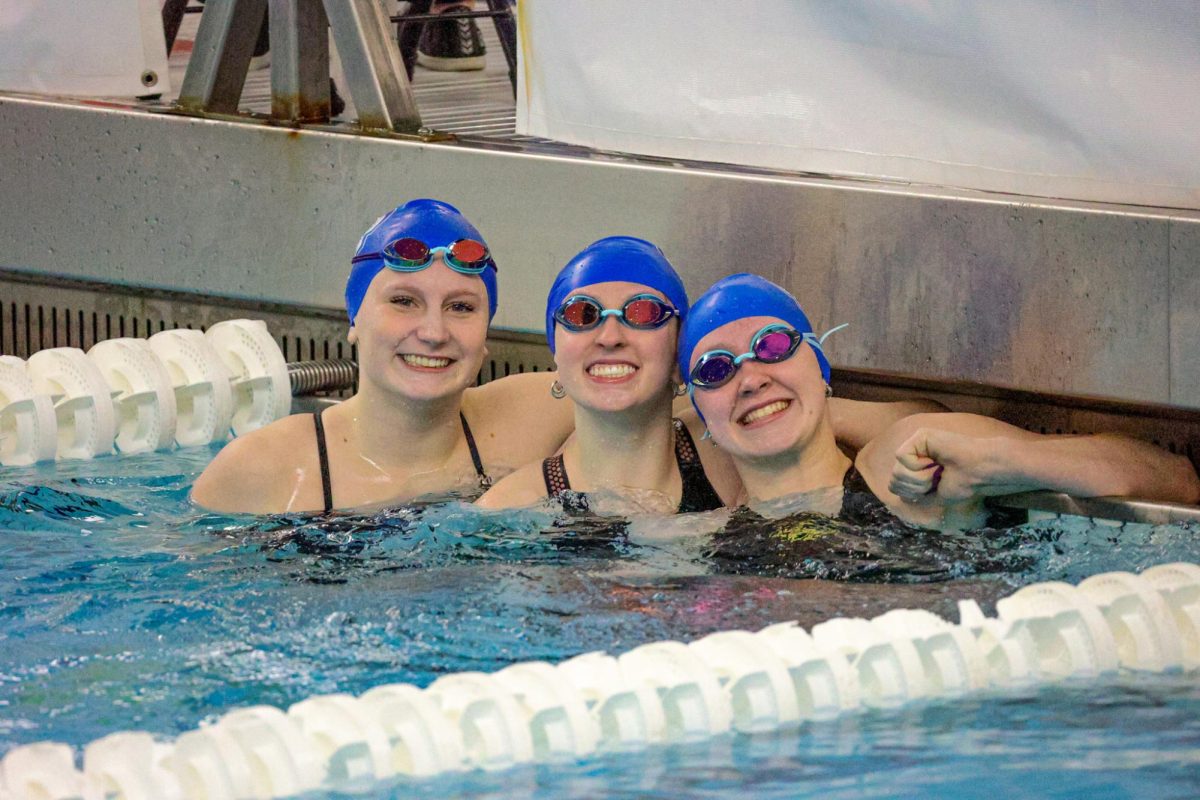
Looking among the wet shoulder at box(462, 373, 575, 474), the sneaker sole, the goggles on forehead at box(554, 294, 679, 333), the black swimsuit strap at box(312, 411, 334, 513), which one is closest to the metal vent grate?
the wet shoulder at box(462, 373, 575, 474)

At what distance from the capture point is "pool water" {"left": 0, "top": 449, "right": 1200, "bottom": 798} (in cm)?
246

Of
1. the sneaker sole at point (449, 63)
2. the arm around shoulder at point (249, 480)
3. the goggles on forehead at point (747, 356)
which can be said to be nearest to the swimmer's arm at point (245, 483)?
the arm around shoulder at point (249, 480)

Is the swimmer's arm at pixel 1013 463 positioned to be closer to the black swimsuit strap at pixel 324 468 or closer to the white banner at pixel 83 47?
the black swimsuit strap at pixel 324 468

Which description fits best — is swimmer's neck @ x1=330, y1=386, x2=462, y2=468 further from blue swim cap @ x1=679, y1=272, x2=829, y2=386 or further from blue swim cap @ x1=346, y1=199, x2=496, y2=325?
blue swim cap @ x1=679, y1=272, x2=829, y2=386

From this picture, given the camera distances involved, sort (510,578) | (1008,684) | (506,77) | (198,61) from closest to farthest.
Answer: (1008,684) < (510,578) < (198,61) < (506,77)

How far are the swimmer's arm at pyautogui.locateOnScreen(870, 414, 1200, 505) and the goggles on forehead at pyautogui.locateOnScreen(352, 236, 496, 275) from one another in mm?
1033

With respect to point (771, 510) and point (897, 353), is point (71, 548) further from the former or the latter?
point (897, 353)

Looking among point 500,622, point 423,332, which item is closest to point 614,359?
point 423,332

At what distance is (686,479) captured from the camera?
147 inches

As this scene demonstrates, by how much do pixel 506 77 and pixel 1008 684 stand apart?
432cm

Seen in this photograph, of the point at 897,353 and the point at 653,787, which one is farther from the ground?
the point at 897,353

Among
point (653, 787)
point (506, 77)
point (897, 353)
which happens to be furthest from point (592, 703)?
point (506, 77)

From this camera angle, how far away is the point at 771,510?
11.6 feet

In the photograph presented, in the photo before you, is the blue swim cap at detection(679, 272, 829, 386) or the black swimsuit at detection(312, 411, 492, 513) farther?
the black swimsuit at detection(312, 411, 492, 513)
